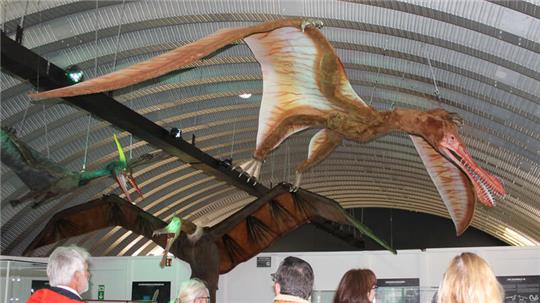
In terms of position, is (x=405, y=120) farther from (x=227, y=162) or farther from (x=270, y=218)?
(x=227, y=162)

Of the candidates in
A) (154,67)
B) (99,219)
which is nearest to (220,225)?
(99,219)

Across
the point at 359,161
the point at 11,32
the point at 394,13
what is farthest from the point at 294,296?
the point at 359,161

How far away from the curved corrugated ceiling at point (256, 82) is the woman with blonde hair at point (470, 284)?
6243mm

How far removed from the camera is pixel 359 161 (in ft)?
67.1

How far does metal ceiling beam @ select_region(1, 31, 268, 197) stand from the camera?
833cm

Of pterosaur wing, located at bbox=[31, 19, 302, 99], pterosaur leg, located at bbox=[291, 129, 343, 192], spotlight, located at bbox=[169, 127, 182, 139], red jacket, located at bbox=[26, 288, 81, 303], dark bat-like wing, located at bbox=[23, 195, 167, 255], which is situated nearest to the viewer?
red jacket, located at bbox=[26, 288, 81, 303]

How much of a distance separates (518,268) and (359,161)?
9.84 m

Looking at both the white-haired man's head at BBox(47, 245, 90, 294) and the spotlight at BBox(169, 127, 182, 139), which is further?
the spotlight at BBox(169, 127, 182, 139)

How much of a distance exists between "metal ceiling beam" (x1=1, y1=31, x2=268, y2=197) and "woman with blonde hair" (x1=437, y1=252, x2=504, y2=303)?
6.66 metres

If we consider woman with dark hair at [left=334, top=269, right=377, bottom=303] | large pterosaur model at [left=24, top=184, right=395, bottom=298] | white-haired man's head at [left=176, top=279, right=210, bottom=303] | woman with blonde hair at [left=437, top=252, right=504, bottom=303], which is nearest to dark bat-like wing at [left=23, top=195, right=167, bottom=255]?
large pterosaur model at [left=24, top=184, right=395, bottom=298]

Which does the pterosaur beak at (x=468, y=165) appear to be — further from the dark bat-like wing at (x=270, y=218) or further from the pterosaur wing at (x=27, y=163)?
the pterosaur wing at (x=27, y=163)

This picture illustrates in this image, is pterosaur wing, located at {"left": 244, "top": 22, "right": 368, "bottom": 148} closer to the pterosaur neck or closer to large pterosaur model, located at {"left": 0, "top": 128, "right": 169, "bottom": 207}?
the pterosaur neck

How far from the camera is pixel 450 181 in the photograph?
26.3 ft

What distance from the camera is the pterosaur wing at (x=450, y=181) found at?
25.9 feet
